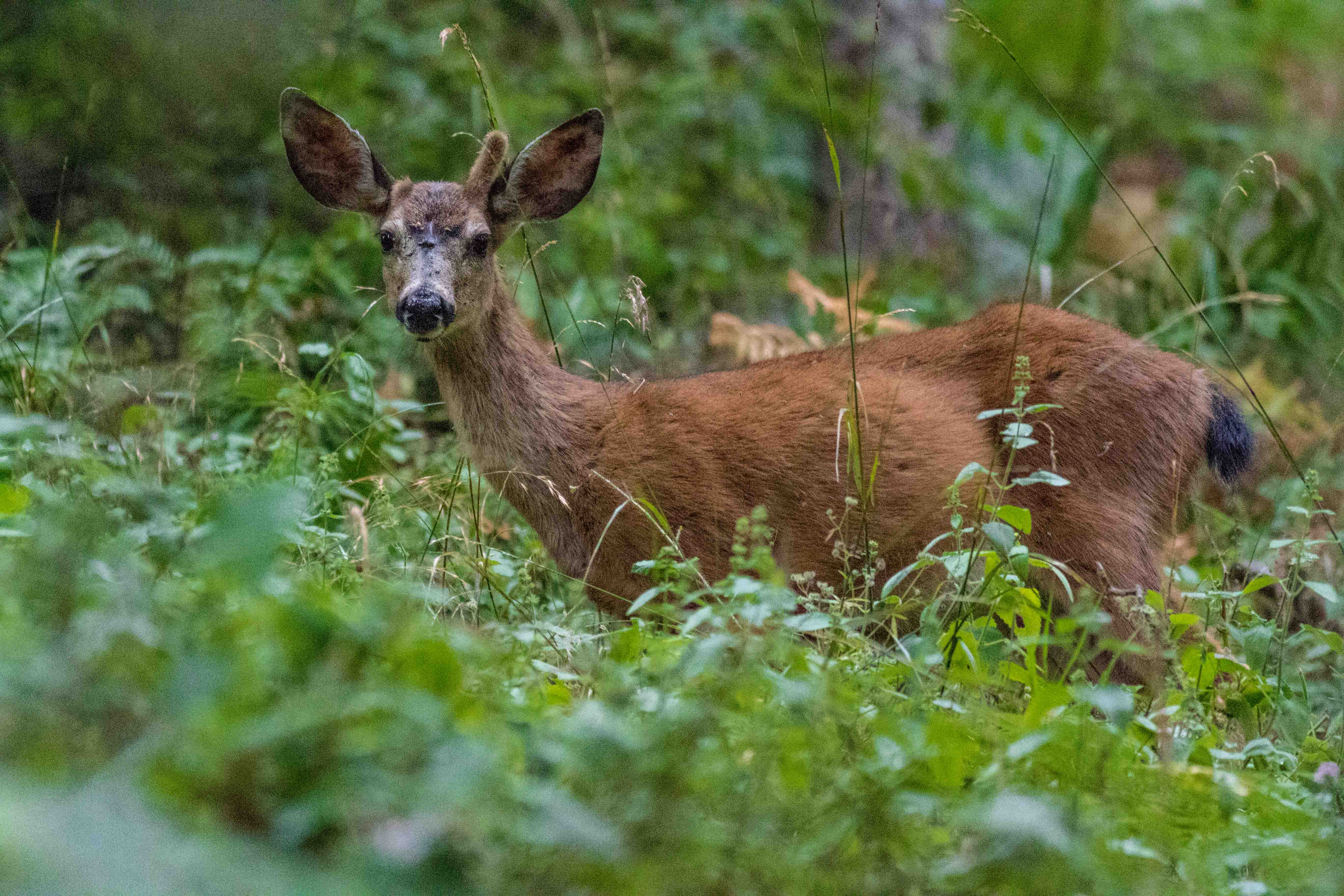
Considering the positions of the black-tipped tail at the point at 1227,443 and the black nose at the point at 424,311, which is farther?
the black-tipped tail at the point at 1227,443

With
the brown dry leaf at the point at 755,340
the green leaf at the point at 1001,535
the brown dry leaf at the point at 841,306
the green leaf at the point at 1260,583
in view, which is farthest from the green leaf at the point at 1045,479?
the brown dry leaf at the point at 755,340

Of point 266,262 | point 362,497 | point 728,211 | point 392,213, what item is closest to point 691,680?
point 362,497

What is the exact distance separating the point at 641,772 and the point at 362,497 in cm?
279

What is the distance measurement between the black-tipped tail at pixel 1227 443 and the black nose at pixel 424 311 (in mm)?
2622

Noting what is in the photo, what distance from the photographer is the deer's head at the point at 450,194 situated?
468 centimetres

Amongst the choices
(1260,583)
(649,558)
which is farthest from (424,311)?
(1260,583)

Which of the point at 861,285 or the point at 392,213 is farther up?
the point at 392,213

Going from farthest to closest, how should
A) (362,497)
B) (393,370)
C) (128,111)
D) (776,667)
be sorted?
(128,111), (393,370), (362,497), (776,667)

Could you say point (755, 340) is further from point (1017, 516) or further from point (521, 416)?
point (1017, 516)

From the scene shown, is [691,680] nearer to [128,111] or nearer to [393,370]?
[393,370]

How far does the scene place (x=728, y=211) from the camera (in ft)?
28.6

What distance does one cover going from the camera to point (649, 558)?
4309 mm

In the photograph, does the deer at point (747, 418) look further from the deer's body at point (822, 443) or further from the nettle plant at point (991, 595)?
the nettle plant at point (991, 595)

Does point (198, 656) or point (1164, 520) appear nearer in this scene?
point (198, 656)
